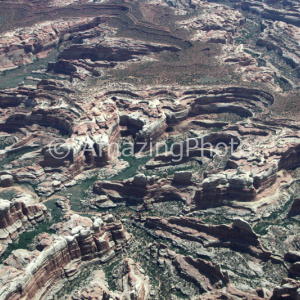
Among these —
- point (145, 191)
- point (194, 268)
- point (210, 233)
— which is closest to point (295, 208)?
point (210, 233)

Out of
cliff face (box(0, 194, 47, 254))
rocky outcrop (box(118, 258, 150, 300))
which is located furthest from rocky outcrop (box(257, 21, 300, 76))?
rocky outcrop (box(118, 258, 150, 300))

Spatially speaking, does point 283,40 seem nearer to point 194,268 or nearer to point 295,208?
point 295,208

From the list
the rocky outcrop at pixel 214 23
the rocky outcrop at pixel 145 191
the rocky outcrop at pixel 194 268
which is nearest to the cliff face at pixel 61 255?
the rocky outcrop at pixel 194 268

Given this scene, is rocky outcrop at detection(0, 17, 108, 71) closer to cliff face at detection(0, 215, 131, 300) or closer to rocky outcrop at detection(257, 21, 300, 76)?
rocky outcrop at detection(257, 21, 300, 76)

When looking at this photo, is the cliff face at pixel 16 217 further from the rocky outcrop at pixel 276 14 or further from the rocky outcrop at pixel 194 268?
Result: the rocky outcrop at pixel 276 14

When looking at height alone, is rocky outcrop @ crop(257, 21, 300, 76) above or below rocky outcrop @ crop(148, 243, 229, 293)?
above

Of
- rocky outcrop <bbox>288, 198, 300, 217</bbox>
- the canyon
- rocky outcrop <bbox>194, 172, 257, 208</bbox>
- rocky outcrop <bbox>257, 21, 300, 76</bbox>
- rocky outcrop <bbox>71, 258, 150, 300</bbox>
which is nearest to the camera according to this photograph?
rocky outcrop <bbox>71, 258, 150, 300</bbox>
